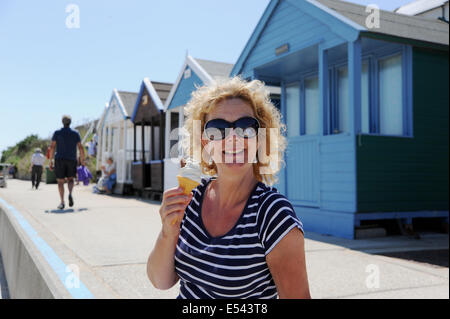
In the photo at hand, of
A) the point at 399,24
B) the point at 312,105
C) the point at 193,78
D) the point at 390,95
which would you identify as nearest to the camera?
the point at 399,24

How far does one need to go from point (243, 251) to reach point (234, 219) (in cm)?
12

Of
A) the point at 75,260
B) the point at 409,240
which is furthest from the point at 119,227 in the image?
the point at 409,240

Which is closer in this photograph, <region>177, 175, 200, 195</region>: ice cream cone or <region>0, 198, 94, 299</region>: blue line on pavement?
<region>177, 175, 200, 195</region>: ice cream cone

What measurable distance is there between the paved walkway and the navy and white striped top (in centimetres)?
71

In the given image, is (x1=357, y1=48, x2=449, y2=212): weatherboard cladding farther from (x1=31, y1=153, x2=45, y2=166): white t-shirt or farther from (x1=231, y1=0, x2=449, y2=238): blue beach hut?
(x1=31, y1=153, x2=45, y2=166): white t-shirt

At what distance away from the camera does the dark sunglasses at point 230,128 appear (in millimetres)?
1103

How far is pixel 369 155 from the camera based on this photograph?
6.55m

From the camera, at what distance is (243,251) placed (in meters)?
1.22

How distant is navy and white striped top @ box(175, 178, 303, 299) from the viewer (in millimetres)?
1172

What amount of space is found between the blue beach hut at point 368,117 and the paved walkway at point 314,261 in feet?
2.07

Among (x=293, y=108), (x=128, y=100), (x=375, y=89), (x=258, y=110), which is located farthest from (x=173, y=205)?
(x=128, y=100)

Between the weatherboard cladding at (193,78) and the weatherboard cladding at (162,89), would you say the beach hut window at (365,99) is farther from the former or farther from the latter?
the weatherboard cladding at (162,89)

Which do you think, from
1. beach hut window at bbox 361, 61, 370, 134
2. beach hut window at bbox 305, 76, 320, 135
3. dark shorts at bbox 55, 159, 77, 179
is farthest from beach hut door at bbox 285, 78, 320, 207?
dark shorts at bbox 55, 159, 77, 179

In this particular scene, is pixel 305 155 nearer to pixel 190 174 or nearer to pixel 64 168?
pixel 64 168
